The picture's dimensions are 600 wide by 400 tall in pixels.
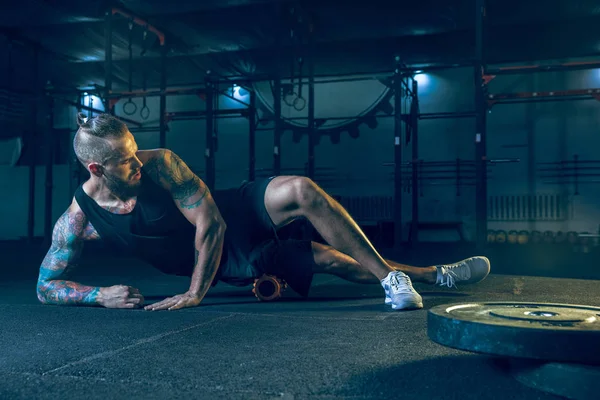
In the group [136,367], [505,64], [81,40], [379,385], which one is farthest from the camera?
[505,64]

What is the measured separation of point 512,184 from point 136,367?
294 inches

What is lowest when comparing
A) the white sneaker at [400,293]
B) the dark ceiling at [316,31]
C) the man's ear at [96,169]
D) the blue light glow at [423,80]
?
the white sneaker at [400,293]

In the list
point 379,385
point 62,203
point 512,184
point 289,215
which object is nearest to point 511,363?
point 379,385

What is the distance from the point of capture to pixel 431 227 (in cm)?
838

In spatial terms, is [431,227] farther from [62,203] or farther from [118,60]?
[62,203]

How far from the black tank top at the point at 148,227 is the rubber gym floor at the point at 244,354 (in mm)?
256

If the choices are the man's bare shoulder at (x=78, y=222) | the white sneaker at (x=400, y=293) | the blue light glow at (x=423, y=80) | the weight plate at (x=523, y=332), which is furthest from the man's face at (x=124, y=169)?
the blue light glow at (x=423, y=80)

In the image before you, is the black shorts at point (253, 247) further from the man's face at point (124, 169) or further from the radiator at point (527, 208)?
the radiator at point (527, 208)

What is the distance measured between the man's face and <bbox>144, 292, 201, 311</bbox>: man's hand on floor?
44 centimetres

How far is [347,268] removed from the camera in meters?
2.59

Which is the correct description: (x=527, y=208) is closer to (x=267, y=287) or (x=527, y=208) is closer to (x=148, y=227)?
(x=267, y=287)

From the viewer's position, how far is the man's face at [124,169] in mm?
2079

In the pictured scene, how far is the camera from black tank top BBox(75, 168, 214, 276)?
7.36 feet

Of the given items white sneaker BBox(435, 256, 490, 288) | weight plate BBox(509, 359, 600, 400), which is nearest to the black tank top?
white sneaker BBox(435, 256, 490, 288)
